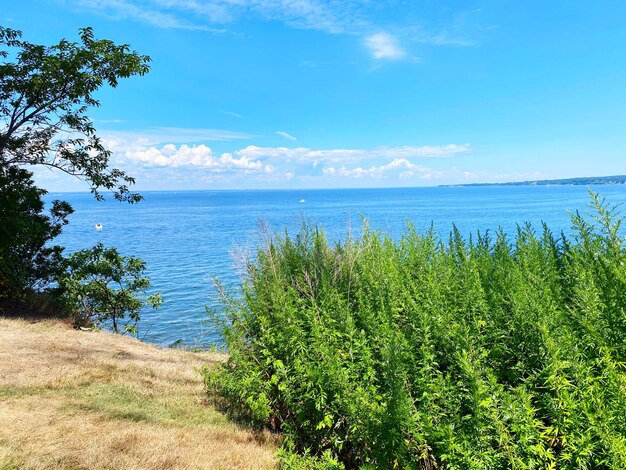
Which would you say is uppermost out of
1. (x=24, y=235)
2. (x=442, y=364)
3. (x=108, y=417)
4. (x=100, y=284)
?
(x=24, y=235)

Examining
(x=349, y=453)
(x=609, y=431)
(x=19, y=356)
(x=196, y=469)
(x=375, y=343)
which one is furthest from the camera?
(x=19, y=356)

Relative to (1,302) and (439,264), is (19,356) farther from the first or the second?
(439,264)

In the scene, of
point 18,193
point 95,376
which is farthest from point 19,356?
point 18,193

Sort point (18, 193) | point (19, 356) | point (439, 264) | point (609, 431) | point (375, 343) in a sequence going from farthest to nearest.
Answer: point (18, 193)
point (19, 356)
point (439, 264)
point (375, 343)
point (609, 431)

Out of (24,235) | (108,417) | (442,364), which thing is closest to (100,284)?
(24,235)

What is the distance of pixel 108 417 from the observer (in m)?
5.68

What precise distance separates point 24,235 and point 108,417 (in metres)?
9.43

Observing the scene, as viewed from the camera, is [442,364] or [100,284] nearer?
[442,364]

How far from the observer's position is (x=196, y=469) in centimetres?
457

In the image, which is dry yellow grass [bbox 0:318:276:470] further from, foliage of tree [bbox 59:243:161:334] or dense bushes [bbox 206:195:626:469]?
foliage of tree [bbox 59:243:161:334]

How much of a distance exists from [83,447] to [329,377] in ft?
9.51

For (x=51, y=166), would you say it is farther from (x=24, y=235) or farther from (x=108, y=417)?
(x=108, y=417)

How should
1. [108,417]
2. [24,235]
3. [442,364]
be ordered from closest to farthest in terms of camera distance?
[442,364] → [108,417] → [24,235]

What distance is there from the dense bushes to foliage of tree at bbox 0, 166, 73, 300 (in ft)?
28.9
